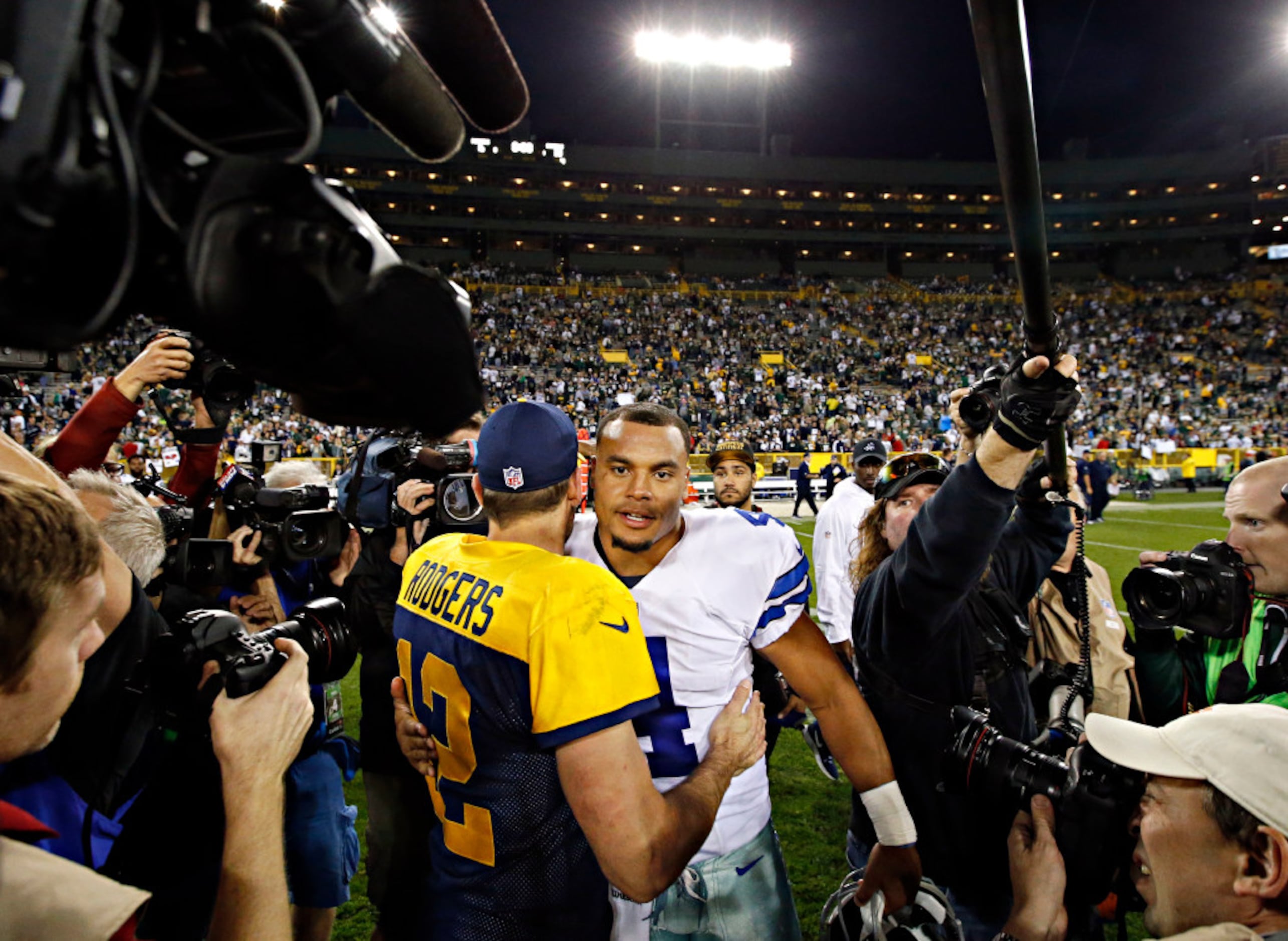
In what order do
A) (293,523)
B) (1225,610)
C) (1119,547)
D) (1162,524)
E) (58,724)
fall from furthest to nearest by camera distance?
(1162,524)
(1119,547)
(293,523)
(1225,610)
(58,724)

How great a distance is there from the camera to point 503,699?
5.86 ft

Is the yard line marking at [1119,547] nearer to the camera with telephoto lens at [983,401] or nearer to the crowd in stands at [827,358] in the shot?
the crowd in stands at [827,358]

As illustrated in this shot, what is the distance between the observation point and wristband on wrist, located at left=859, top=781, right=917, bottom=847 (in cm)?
216

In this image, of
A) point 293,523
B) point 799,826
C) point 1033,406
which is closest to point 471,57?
point 1033,406

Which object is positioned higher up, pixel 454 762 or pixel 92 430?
pixel 92 430

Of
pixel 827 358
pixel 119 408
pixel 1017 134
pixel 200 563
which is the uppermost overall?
pixel 827 358

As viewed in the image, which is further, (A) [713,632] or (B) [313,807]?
(B) [313,807]

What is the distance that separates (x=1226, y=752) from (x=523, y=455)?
1.64 metres

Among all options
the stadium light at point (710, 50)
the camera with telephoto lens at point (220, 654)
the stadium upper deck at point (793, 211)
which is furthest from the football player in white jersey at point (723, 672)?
the stadium upper deck at point (793, 211)

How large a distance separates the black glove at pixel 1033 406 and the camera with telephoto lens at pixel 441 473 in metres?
1.96

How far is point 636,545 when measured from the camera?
2500 millimetres

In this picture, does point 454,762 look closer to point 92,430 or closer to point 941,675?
point 941,675

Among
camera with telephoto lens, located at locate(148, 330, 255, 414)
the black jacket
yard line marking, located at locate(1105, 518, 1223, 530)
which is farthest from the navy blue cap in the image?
yard line marking, located at locate(1105, 518, 1223, 530)

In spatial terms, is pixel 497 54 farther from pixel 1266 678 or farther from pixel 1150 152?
pixel 1150 152
